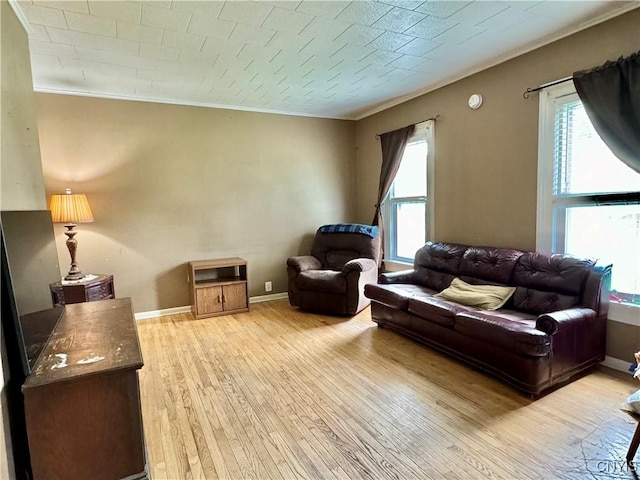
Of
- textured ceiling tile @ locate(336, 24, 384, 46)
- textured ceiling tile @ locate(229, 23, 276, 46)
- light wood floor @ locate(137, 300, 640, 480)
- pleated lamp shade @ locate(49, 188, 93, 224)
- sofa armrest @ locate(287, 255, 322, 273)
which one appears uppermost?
textured ceiling tile @ locate(229, 23, 276, 46)

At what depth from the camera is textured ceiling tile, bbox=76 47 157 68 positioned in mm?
2862

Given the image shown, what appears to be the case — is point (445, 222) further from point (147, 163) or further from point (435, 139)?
point (147, 163)

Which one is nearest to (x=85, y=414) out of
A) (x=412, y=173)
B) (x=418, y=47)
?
(x=418, y=47)

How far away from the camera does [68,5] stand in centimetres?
219

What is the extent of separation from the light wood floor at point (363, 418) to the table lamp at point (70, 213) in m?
1.15

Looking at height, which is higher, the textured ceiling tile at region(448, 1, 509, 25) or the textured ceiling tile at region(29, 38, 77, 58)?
the textured ceiling tile at region(29, 38, 77, 58)

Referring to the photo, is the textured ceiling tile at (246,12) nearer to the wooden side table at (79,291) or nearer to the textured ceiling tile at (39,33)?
the textured ceiling tile at (39,33)

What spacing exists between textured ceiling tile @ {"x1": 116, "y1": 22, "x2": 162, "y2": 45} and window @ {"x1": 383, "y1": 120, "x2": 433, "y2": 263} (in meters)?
2.82

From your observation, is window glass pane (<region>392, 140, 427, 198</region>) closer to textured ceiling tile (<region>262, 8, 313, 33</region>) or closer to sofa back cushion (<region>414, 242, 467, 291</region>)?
sofa back cushion (<region>414, 242, 467, 291</region>)

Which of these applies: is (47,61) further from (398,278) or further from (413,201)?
(413,201)

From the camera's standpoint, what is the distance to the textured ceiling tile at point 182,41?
2600 mm

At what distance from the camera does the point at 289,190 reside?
501cm

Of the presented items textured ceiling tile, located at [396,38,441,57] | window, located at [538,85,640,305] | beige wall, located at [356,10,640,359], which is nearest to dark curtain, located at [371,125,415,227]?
beige wall, located at [356,10,640,359]

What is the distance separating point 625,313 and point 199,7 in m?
3.58
